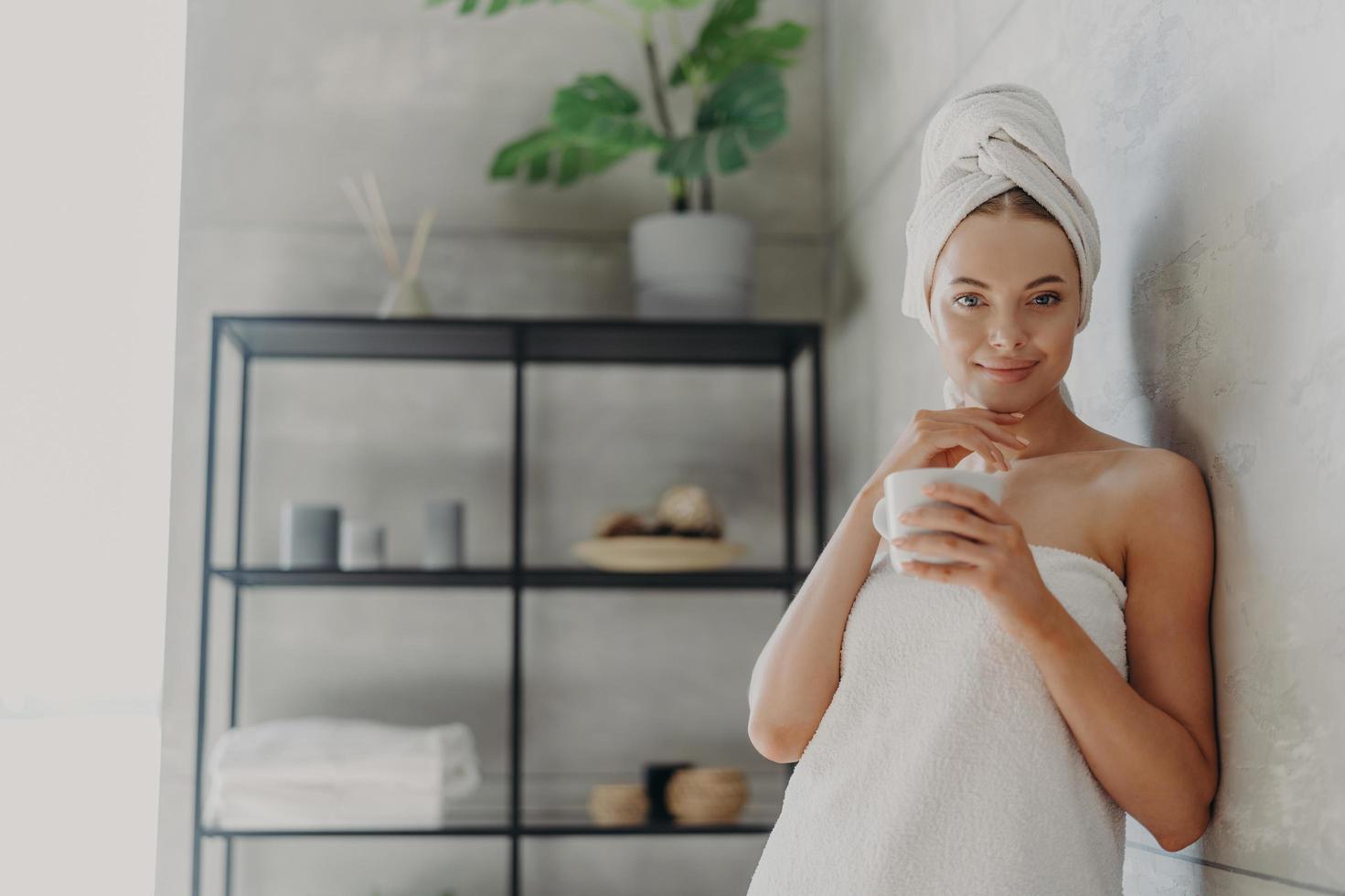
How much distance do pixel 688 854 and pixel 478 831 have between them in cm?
49

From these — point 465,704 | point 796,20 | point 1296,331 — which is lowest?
point 465,704

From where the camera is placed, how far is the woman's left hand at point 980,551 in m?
0.83

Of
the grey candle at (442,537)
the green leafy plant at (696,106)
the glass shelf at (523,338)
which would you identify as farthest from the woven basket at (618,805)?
the green leafy plant at (696,106)

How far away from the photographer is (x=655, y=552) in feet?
6.66

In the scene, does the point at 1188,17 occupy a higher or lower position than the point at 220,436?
higher

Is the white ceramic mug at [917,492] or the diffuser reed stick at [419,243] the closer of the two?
the white ceramic mug at [917,492]

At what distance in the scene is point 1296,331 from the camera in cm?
86

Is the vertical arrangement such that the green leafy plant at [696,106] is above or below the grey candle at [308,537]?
above

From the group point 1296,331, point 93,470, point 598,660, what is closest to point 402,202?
point 93,470

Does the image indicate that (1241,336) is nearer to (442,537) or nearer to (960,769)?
(960,769)

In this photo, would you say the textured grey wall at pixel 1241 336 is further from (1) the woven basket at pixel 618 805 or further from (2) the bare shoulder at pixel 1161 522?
(1) the woven basket at pixel 618 805

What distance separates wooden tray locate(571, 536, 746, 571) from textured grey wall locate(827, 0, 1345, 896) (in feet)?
2.91

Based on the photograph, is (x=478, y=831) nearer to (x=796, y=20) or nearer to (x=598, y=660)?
(x=598, y=660)

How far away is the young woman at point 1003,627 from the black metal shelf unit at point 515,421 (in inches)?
38.9
